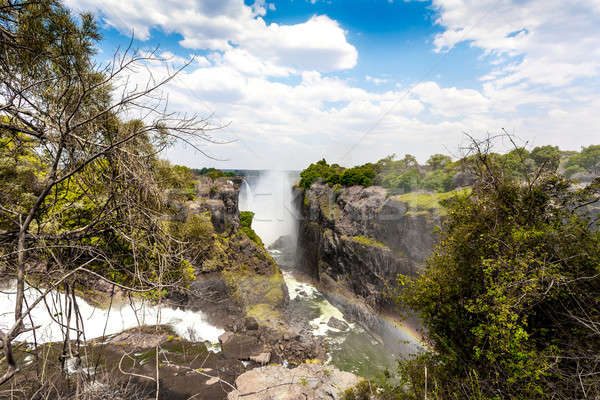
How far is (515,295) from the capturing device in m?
5.83

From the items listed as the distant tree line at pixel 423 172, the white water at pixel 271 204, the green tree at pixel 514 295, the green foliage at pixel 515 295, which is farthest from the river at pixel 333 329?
the distant tree line at pixel 423 172

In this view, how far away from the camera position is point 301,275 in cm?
3447

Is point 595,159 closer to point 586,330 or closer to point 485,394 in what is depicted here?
point 586,330

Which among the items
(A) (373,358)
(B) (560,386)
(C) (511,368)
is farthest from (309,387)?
(A) (373,358)

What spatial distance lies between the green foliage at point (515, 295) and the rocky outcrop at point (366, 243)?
1240cm

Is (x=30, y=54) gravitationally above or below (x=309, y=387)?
above

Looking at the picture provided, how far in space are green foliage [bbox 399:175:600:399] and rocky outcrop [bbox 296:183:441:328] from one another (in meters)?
12.4

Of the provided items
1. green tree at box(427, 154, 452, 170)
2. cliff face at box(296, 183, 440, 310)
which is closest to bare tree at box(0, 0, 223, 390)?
cliff face at box(296, 183, 440, 310)

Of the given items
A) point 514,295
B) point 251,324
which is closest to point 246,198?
point 251,324

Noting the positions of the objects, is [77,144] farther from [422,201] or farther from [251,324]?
[422,201]

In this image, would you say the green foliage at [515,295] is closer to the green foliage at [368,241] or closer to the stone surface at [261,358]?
the stone surface at [261,358]

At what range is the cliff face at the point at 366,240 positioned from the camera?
919 inches

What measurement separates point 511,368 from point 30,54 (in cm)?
919

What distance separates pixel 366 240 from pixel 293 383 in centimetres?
1864
